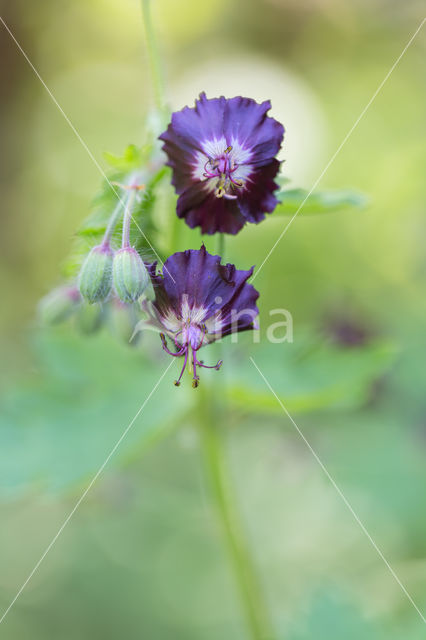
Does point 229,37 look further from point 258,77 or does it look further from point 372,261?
point 372,261

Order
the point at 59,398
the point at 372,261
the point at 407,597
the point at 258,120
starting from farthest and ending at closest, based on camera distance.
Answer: the point at 372,261 < the point at 407,597 < the point at 59,398 < the point at 258,120

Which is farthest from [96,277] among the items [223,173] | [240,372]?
[240,372]

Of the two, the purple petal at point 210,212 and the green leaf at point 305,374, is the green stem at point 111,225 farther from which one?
the green leaf at point 305,374

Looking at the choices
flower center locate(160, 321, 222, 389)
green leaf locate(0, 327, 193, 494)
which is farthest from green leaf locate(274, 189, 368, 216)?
green leaf locate(0, 327, 193, 494)

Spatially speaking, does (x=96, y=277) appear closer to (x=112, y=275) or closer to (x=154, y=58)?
(x=112, y=275)

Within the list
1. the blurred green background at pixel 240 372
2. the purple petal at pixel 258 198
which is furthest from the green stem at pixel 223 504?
the purple petal at pixel 258 198

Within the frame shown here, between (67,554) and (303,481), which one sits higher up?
(303,481)

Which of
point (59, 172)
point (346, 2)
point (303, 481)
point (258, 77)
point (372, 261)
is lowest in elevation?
point (303, 481)

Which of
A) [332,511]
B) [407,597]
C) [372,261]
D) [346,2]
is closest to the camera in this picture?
[407,597]

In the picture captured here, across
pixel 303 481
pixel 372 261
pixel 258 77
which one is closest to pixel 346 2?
pixel 258 77
